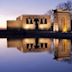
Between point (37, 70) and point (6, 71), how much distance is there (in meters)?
0.96

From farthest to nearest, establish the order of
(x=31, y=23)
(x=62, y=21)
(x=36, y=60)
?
(x=31, y=23), (x=62, y=21), (x=36, y=60)

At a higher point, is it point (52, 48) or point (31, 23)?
point (31, 23)

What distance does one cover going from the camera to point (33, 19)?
49.5m

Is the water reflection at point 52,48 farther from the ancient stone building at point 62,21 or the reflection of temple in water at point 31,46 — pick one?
the ancient stone building at point 62,21

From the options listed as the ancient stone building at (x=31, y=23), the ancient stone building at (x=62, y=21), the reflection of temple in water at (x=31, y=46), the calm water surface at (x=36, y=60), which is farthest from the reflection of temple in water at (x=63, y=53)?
the ancient stone building at (x=31, y=23)

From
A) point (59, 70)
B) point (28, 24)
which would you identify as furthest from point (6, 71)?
point (28, 24)

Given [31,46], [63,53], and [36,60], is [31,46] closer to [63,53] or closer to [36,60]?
[63,53]

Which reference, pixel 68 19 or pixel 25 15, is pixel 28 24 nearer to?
pixel 25 15

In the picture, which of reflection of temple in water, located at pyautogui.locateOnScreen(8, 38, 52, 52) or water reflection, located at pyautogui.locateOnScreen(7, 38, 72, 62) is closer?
water reflection, located at pyautogui.locateOnScreen(7, 38, 72, 62)

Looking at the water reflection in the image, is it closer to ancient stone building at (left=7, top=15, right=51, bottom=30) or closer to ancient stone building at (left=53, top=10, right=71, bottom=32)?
ancient stone building at (left=53, top=10, right=71, bottom=32)

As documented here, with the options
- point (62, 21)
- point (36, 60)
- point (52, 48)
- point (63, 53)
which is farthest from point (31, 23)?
point (36, 60)

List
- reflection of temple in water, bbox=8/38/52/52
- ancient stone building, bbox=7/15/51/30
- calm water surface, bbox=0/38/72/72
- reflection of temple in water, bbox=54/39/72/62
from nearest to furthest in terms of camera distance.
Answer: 1. calm water surface, bbox=0/38/72/72
2. reflection of temple in water, bbox=54/39/72/62
3. reflection of temple in water, bbox=8/38/52/52
4. ancient stone building, bbox=7/15/51/30

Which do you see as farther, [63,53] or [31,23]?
[31,23]

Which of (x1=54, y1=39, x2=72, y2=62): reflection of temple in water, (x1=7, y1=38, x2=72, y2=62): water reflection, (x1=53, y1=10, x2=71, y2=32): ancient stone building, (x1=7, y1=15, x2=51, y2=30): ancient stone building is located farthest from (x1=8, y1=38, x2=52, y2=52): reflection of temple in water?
(x1=7, y1=15, x2=51, y2=30): ancient stone building
